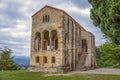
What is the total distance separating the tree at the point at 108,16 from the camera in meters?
22.6

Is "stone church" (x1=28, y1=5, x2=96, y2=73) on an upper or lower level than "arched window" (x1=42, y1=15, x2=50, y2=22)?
lower

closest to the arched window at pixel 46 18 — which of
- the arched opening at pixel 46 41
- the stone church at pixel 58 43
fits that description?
the stone church at pixel 58 43

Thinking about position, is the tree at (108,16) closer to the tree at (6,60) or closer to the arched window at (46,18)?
the arched window at (46,18)

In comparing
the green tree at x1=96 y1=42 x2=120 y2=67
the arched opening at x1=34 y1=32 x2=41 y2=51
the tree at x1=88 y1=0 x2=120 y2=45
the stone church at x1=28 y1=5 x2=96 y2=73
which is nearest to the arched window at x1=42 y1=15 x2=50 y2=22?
the stone church at x1=28 y1=5 x2=96 y2=73

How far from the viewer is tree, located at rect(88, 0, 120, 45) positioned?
2261 centimetres

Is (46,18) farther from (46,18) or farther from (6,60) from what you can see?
(6,60)

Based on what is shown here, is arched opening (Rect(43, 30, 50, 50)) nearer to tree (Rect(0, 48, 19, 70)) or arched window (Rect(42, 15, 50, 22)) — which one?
arched window (Rect(42, 15, 50, 22))

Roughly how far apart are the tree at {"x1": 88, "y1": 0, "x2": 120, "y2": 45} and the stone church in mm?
15998

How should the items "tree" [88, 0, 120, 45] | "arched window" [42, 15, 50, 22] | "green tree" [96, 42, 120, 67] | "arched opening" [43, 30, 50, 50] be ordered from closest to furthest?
"tree" [88, 0, 120, 45], "arched window" [42, 15, 50, 22], "arched opening" [43, 30, 50, 50], "green tree" [96, 42, 120, 67]

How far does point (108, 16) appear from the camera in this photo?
23766 millimetres

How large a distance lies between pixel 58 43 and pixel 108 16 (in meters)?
19.7

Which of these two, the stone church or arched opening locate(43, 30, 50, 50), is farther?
arched opening locate(43, 30, 50, 50)

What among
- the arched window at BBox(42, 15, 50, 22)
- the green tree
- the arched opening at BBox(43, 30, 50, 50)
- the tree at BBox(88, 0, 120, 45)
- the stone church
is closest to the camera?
the tree at BBox(88, 0, 120, 45)

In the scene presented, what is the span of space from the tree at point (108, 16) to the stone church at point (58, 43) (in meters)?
16.0
